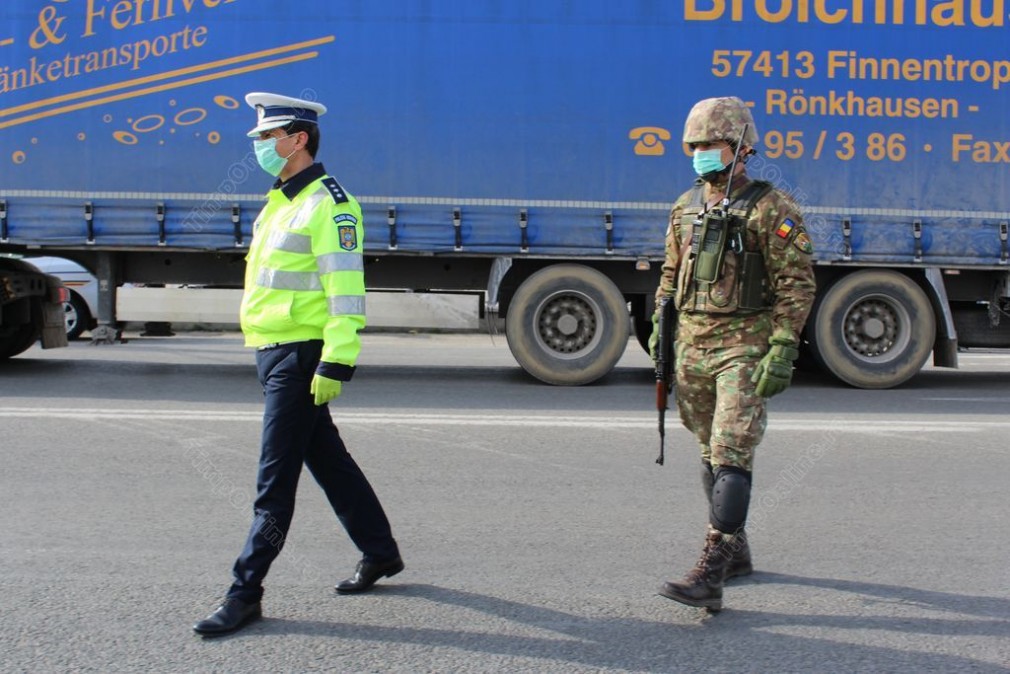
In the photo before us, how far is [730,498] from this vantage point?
4.04 meters

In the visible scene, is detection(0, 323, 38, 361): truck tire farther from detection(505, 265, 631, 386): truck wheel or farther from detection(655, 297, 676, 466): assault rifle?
detection(655, 297, 676, 466): assault rifle

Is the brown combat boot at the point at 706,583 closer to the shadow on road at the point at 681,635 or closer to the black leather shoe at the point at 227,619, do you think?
the shadow on road at the point at 681,635

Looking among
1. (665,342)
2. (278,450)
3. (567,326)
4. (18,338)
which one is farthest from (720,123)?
(18,338)

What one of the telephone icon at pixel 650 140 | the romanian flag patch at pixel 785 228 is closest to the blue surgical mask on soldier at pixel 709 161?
the romanian flag patch at pixel 785 228

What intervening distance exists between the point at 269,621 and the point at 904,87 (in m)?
8.43

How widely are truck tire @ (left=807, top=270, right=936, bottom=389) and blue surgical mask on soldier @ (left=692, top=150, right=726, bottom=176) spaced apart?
6630 millimetres

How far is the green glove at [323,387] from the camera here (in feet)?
12.4

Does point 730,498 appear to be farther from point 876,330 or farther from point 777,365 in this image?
point 876,330

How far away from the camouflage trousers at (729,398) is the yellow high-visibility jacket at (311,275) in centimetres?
130

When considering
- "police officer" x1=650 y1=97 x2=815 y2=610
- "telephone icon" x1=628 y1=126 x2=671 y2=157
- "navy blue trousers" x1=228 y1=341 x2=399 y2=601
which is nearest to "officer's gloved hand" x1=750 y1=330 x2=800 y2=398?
"police officer" x1=650 y1=97 x2=815 y2=610

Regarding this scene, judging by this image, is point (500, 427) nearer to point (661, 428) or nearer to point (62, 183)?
point (661, 428)

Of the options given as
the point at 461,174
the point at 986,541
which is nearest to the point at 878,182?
the point at 461,174

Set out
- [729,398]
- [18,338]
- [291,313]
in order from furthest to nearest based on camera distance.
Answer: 1. [18,338]
2. [729,398]
3. [291,313]

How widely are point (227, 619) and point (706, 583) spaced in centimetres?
168
